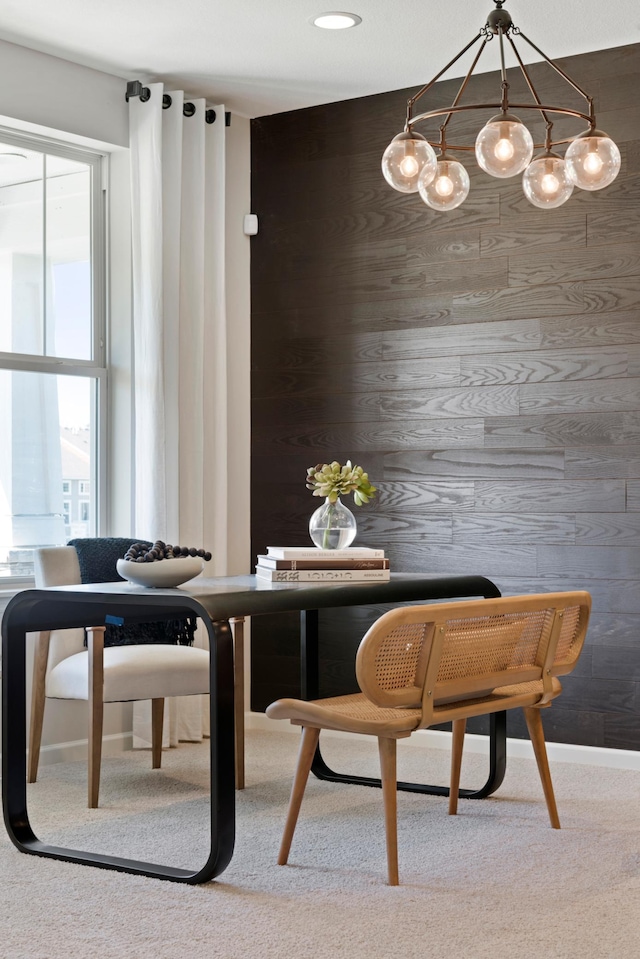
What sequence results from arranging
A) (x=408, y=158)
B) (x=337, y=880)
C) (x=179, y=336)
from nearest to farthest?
(x=337, y=880), (x=408, y=158), (x=179, y=336)

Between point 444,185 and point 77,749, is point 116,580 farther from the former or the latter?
point 444,185

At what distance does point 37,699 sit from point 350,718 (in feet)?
5.12

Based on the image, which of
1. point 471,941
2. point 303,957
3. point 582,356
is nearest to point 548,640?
point 471,941

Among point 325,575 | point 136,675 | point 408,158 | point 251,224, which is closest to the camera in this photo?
point 408,158

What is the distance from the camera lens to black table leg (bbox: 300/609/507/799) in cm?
356

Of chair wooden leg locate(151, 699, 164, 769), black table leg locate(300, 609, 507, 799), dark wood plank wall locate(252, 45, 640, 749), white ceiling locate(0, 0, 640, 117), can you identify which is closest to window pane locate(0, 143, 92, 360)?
white ceiling locate(0, 0, 640, 117)

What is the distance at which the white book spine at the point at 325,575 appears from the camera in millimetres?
3234

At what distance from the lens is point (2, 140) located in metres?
4.24

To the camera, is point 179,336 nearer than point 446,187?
No

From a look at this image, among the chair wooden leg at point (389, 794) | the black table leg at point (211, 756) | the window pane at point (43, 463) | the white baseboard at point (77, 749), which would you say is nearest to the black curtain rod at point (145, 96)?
the window pane at point (43, 463)

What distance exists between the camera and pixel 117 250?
457 cm

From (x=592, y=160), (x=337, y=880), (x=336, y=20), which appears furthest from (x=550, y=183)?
(x=337, y=880)

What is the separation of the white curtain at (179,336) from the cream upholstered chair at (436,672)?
5.57ft

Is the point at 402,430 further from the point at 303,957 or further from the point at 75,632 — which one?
the point at 303,957
